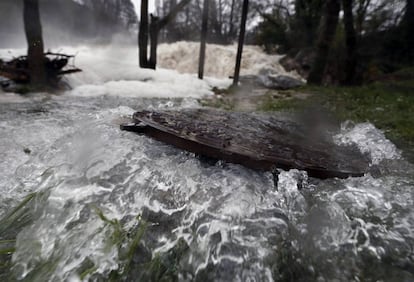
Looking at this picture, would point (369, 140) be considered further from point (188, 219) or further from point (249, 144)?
point (188, 219)

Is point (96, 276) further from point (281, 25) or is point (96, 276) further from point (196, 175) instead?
point (281, 25)

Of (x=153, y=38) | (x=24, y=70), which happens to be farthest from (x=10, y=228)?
(x=153, y=38)

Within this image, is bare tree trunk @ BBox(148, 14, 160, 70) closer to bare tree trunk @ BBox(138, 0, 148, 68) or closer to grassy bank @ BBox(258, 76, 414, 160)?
bare tree trunk @ BBox(138, 0, 148, 68)

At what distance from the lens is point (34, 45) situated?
20.7 ft

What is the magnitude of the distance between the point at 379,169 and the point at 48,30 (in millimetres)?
21979

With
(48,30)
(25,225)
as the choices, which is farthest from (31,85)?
(48,30)

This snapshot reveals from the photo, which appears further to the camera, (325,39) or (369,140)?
(325,39)

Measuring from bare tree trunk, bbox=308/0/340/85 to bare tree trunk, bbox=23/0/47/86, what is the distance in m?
8.37

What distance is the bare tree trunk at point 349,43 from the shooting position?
30.6 ft

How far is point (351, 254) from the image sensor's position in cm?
153

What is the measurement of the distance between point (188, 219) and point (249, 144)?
2.96 ft

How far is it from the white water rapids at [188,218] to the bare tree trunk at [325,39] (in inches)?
290

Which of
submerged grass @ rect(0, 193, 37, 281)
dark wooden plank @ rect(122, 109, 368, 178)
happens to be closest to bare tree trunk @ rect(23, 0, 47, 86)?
dark wooden plank @ rect(122, 109, 368, 178)

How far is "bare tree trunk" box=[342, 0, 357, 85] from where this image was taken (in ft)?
30.6
